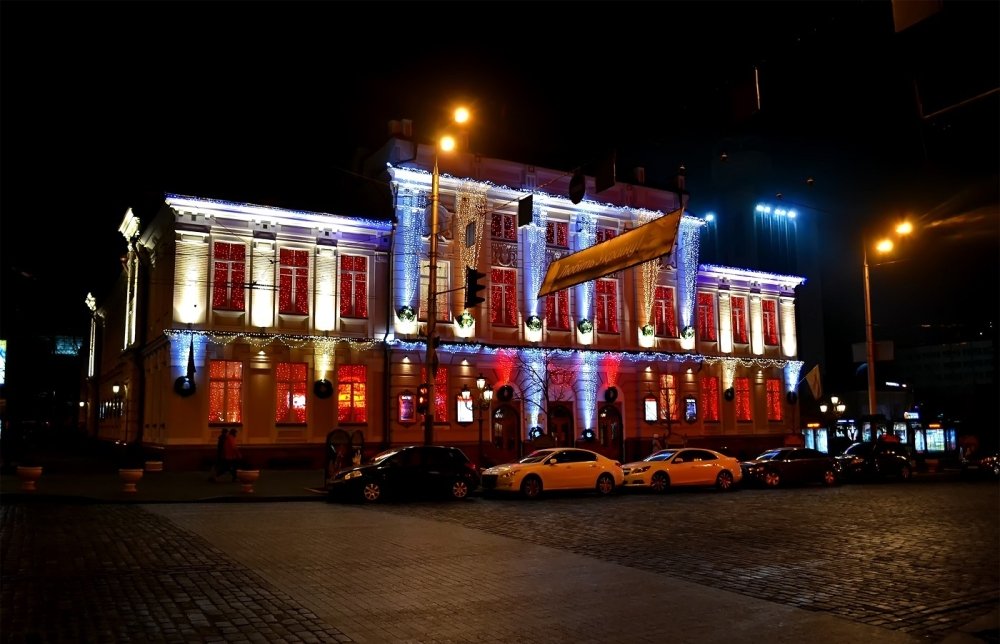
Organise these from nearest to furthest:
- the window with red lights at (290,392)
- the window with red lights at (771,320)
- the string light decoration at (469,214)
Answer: the window with red lights at (290,392) → the string light decoration at (469,214) → the window with red lights at (771,320)

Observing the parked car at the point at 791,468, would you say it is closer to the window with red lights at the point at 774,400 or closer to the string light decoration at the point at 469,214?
the string light decoration at the point at 469,214

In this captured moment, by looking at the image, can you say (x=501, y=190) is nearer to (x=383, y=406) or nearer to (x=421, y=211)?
(x=421, y=211)

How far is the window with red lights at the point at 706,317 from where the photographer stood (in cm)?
4338

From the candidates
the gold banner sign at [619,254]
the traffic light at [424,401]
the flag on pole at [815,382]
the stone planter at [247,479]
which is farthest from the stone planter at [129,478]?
the flag on pole at [815,382]

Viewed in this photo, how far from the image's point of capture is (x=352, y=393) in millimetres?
33938

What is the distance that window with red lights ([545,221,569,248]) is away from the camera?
38781 millimetres

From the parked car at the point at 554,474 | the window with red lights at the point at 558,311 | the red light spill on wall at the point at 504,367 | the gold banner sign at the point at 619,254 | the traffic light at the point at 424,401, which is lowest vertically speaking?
the parked car at the point at 554,474

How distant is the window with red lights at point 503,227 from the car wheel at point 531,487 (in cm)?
1597

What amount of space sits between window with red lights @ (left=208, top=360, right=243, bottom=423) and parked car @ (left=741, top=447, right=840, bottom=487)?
1902 cm

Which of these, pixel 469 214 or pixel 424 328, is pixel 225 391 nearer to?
pixel 424 328

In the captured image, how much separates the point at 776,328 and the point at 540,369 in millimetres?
16339

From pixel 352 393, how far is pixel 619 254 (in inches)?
684

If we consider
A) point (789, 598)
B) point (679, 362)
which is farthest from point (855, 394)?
point (789, 598)

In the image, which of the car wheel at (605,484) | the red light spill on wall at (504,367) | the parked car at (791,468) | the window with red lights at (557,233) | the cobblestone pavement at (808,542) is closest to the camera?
the cobblestone pavement at (808,542)
